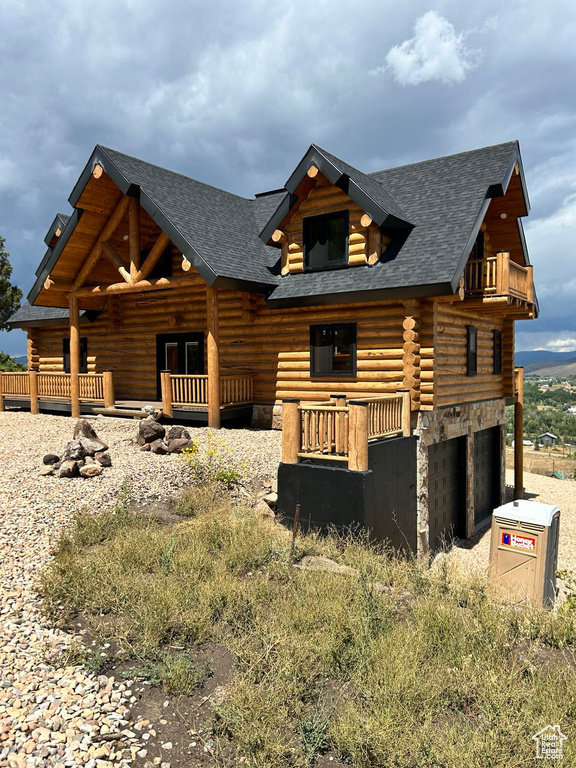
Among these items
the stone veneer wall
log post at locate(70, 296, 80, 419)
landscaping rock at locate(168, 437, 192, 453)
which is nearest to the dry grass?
landscaping rock at locate(168, 437, 192, 453)

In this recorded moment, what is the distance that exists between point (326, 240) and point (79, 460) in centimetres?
925

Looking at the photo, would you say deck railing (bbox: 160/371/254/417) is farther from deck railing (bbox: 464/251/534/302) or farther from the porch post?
deck railing (bbox: 464/251/534/302)

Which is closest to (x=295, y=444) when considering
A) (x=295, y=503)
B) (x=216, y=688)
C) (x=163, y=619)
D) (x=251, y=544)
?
(x=295, y=503)

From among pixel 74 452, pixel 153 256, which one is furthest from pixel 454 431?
pixel 153 256

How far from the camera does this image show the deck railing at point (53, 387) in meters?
18.3

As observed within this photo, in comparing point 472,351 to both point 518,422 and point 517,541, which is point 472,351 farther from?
point 517,541

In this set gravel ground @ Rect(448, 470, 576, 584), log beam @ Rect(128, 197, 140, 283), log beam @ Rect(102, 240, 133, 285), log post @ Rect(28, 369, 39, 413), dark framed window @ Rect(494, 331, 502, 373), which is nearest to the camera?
gravel ground @ Rect(448, 470, 576, 584)

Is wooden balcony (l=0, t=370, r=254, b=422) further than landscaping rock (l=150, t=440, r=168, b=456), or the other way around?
wooden balcony (l=0, t=370, r=254, b=422)

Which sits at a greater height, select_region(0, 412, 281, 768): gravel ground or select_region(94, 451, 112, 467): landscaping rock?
select_region(94, 451, 112, 467): landscaping rock

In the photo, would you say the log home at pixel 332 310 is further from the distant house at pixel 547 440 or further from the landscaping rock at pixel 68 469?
the distant house at pixel 547 440

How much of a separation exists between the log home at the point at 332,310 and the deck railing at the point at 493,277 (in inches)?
2.0

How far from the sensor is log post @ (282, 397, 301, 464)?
400 inches

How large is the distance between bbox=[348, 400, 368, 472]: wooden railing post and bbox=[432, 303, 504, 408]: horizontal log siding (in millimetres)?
4407

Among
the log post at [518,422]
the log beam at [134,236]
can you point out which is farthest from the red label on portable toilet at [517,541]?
the log beam at [134,236]
